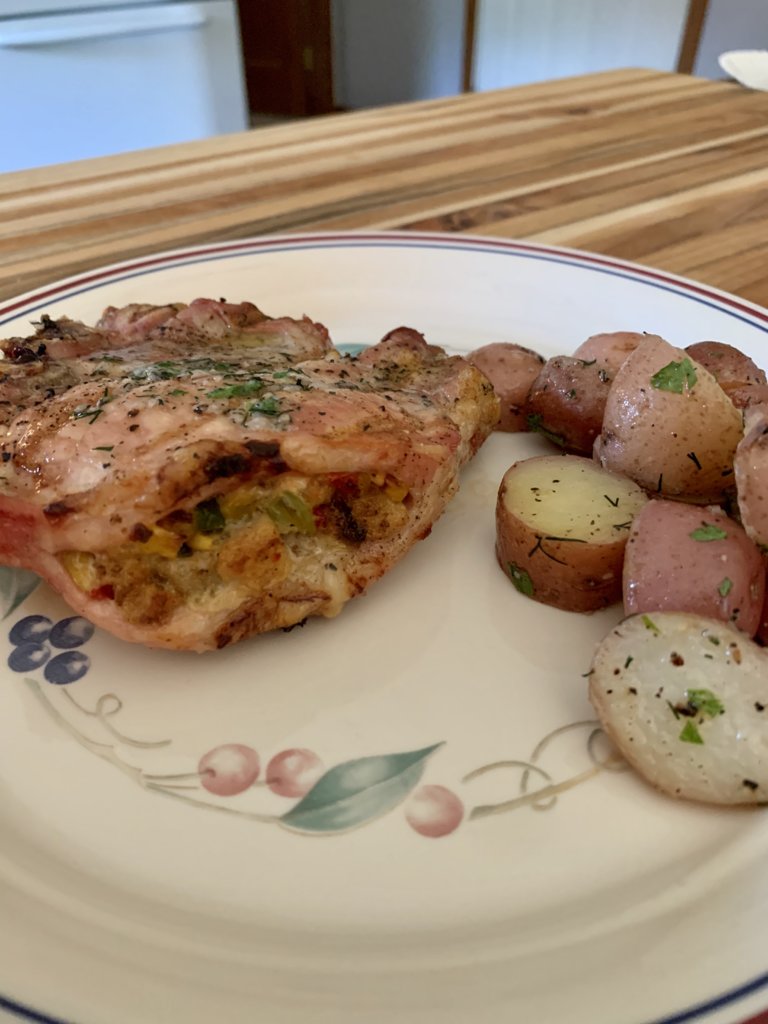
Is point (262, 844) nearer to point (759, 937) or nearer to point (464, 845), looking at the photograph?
point (464, 845)

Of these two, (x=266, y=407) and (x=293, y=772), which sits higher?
(x=266, y=407)

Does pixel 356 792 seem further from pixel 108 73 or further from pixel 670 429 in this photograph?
pixel 108 73

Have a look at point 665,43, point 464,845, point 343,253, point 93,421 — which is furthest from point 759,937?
point 665,43

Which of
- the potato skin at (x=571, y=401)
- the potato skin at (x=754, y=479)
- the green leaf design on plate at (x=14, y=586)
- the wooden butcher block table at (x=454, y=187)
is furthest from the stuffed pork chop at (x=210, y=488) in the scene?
the wooden butcher block table at (x=454, y=187)

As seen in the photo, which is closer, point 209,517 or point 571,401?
point 209,517

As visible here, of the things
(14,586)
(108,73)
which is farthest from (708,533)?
(108,73)

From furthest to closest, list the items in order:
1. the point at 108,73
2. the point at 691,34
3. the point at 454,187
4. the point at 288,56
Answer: the point at 288,56, the point at 691,34, the point at 108,73, the point at 454,187

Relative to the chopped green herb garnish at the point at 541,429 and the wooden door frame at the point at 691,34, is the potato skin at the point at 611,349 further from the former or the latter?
the wooden door frame at the point at 691,34

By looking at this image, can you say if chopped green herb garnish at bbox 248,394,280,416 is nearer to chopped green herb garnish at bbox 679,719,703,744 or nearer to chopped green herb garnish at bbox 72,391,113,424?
chopped green herb garnish at bbox 72,391,113,424
